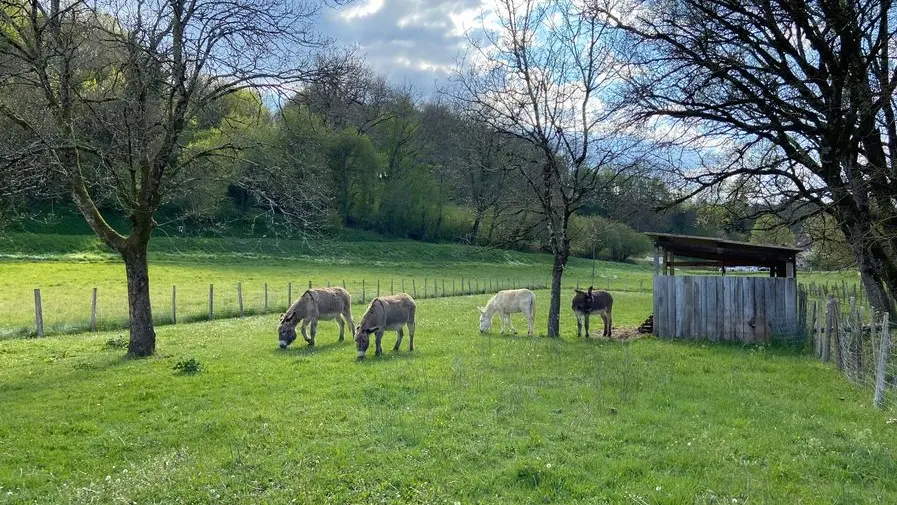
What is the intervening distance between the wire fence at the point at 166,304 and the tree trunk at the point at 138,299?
712cm

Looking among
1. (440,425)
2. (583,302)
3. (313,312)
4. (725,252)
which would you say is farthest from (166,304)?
(440,425)

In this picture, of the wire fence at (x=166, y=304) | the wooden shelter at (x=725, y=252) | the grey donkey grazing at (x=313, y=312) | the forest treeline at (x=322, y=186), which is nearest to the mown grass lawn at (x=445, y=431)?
the grey donkey grazing at (x=313, y=312)

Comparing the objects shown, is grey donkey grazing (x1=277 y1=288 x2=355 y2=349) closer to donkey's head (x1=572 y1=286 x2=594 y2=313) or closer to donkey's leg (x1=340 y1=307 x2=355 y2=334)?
donkey's leg (x1=340 y1=307 x2=355 y2=334)

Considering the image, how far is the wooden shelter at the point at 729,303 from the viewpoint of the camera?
17891 millimetres

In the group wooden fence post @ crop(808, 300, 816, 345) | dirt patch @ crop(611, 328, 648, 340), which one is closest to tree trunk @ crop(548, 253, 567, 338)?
dirt patch @ crop(611, 328, 648, 340)

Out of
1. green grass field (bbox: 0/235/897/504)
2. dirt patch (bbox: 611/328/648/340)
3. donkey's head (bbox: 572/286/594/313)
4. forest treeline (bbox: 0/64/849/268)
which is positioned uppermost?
forest treeline (bbox: 0/64/849/268)

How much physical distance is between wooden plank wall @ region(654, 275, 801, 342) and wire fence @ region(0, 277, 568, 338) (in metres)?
17.1

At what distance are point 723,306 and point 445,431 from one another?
12.7 metres

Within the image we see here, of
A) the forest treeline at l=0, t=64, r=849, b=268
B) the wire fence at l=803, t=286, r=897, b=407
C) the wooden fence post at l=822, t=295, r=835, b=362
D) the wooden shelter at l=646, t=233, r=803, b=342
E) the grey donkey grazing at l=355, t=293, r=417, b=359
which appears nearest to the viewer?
the wire fence at l=803, t=286, r=897, b=407

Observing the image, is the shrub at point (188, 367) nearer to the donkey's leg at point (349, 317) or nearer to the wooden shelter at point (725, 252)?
the donkey's leg at point (349, 317)

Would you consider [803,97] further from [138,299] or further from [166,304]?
[166,304]

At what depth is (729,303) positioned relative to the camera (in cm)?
1816

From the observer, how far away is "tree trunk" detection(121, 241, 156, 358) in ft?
49.0

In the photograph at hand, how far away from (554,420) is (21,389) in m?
9.78
